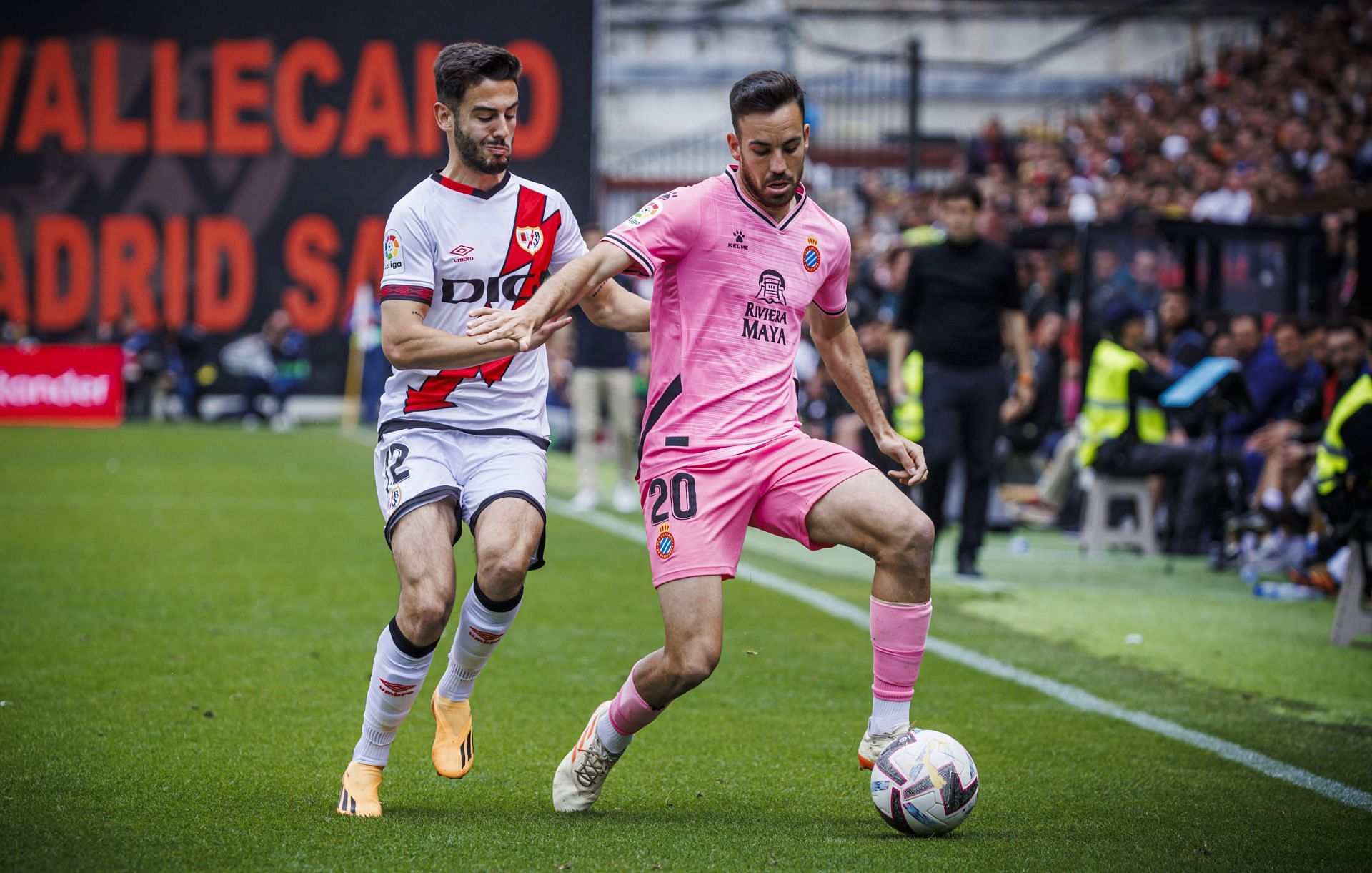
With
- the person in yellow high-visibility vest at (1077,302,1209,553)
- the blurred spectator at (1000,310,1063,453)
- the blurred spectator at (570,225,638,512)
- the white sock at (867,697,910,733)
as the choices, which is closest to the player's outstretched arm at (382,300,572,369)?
the white sock at (867,697,910,733)

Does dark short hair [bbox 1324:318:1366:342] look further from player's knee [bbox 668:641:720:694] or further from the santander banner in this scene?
the santander banner

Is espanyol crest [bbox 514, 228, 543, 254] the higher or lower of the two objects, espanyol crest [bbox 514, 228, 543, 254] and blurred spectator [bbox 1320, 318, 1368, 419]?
the higher

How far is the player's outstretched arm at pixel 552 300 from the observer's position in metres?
4.40

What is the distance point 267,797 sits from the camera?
4.79 metres

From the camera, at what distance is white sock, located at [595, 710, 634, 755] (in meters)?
4.77

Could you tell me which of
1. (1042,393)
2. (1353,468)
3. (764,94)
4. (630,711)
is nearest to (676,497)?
(630,711)

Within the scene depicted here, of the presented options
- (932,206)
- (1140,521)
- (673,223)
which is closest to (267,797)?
(673,223)

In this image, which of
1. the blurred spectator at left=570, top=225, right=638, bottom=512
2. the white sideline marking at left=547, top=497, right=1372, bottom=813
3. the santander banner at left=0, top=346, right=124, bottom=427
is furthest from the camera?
the santander banner at left=0, top=346, right=124, bottom=427

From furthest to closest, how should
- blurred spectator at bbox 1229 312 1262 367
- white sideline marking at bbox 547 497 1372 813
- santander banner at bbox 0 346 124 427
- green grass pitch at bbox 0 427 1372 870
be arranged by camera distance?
1. santander banner at bbox 0 346 124 427
2. blurred spectator at bbox 1229 312 1262 367
3. white sideline marking at bbox 547 497 1372 813
4. green grass pitch at bbox 0 427 1372 870

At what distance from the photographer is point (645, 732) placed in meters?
6.00

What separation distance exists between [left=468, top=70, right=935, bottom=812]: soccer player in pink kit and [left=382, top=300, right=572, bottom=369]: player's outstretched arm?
0.23 meters

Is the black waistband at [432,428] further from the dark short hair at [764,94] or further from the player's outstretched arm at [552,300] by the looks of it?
the dark short hair at [764,94]

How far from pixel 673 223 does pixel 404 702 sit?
1627mm

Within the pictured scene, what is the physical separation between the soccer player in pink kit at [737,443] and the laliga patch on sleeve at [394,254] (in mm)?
573
